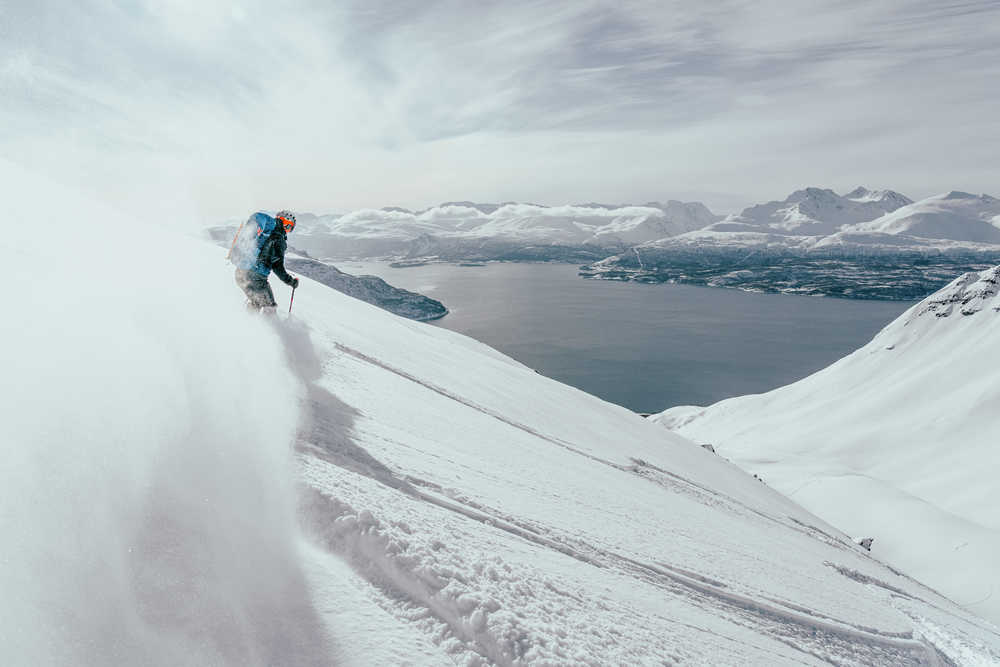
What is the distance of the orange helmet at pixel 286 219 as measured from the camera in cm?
779

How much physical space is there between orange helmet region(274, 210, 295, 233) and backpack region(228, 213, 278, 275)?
12 cm

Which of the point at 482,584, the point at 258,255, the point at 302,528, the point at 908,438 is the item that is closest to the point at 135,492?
the point at 302,528

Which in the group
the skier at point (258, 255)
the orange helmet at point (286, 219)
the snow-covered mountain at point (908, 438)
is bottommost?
the snow-covered mountain at point (908, 438)

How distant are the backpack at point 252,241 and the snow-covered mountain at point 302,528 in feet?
2.05

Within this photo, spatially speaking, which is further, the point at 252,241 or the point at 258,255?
the point at 252,241

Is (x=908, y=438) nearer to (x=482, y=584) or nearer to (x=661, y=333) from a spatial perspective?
(x=482, y=584)

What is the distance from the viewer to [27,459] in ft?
8.62

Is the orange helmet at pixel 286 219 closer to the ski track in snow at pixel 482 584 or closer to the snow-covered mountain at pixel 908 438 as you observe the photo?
the ski track in snow at pixel 482 584

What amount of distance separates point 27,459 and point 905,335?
86.5m

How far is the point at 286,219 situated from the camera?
7875 millimetres

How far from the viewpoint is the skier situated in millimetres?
7469

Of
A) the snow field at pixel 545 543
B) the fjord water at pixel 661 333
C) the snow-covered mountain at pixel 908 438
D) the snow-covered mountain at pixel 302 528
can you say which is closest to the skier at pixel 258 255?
the snow-covered mountain at pixel 302 528

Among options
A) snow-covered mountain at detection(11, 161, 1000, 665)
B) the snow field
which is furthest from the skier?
the snow field

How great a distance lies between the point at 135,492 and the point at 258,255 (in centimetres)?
526
